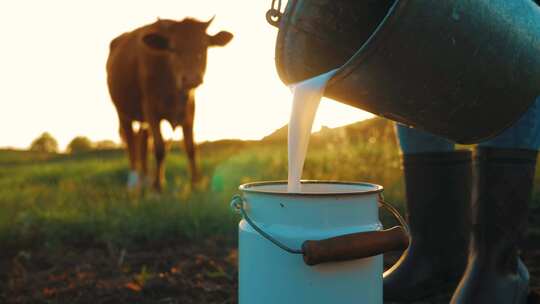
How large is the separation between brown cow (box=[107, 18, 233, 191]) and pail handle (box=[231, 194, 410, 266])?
3.87 metres

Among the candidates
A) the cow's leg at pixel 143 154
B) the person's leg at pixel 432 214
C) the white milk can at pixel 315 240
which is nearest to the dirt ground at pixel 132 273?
the person's leg at pixel 432 214

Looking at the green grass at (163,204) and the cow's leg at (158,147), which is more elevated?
the cow's leg at (158,147)

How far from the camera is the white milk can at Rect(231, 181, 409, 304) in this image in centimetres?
141

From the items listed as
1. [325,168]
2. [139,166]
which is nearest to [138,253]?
[325,168]

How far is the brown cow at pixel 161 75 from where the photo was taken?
5.11 meters

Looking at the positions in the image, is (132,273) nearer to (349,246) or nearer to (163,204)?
(163,204)

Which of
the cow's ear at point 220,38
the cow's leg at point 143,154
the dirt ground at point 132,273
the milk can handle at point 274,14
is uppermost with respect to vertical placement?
the cow's ear at point 220,38

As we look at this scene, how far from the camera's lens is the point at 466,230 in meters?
2.27

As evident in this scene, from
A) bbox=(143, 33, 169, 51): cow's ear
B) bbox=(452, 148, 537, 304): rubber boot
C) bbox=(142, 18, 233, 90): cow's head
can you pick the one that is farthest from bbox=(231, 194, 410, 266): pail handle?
bbox=(143, 33, 169, 51): cow's ear

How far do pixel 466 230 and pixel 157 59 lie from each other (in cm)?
401

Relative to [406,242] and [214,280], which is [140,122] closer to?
[214,280]

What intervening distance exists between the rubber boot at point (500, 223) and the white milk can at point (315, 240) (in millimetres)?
516

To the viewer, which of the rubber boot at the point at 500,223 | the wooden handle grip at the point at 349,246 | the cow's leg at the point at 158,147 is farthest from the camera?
the cow's leg at the point at 158,147

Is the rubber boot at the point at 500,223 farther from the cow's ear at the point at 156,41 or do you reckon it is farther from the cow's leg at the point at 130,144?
the cow's leg at the point at 130,144
